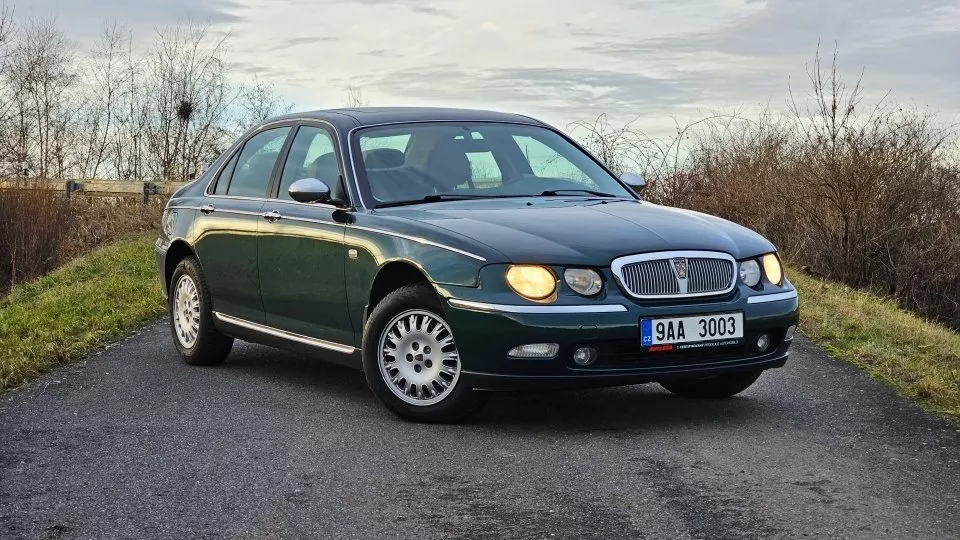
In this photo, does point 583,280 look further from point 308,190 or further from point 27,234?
point 27,234

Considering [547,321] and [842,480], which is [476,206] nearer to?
[547,321]

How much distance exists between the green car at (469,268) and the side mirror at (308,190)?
0.01 meters

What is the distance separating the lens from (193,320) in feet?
28.6

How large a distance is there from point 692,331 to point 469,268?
3.60 feet

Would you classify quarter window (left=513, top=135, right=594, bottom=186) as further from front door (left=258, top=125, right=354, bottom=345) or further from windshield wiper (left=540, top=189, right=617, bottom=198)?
front door (left=258, top=125, right=354, bottom=345)

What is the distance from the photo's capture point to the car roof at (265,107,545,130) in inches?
301

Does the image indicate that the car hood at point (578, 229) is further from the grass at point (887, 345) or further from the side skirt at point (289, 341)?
the grass at point (887, 345)


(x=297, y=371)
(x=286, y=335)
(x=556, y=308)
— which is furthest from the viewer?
(x=297, y=371)

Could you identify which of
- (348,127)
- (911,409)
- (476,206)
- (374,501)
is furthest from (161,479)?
(911,409)

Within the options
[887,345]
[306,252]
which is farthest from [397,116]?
[887,345]

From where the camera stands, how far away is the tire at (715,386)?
7.25 meters

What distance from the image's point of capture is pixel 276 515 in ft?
15.9

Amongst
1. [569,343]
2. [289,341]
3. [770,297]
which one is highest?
[770,297]

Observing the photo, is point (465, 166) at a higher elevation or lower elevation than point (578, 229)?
higher
